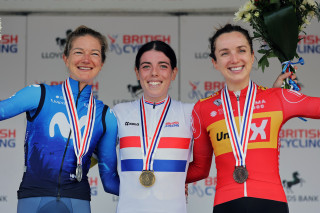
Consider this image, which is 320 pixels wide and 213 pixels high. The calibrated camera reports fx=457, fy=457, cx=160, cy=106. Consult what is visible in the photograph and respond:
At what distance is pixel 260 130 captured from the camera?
2.43 m

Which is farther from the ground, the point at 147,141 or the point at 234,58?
the point at 234,58

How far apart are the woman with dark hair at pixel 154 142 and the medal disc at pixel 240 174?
1.41 feet

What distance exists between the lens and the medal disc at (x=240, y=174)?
235 cm

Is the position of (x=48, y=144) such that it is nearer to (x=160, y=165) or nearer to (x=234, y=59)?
(x=160, y=165)

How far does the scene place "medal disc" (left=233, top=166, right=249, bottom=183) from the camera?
235 centimetres

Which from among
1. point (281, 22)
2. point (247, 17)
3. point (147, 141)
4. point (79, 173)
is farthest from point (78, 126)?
point (281, 22)

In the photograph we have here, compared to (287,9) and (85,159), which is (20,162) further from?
(287,9)

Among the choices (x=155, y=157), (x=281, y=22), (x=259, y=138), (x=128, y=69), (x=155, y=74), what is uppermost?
(x=128, y=69)

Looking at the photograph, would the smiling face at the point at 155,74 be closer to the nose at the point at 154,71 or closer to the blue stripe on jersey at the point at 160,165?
the nose at the point at 154,71

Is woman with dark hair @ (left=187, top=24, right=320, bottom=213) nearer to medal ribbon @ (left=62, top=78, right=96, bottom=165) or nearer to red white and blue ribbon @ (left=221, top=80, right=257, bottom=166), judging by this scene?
red white and blue ribbon @ (left=221, top=80, right=257, bottom=166)

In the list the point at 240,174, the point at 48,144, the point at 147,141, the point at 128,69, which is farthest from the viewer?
the point at 128,69

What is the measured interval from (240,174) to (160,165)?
0.52 metres

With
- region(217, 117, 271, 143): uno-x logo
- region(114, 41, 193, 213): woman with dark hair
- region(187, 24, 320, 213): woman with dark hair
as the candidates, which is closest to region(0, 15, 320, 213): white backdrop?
region(114, 41, 193, 213): woman with dark hair

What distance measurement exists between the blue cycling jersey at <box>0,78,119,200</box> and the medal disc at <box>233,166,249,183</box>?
834mm
